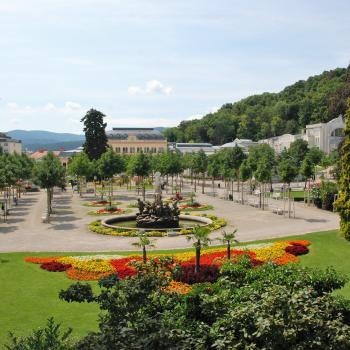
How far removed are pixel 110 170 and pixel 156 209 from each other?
28.9 meters

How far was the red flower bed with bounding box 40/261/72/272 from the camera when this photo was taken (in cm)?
2433

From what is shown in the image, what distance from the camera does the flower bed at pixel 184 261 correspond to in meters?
21.8

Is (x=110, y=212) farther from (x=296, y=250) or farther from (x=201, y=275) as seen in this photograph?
(x=201, y=275)

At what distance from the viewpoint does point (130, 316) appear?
1018 centimetres

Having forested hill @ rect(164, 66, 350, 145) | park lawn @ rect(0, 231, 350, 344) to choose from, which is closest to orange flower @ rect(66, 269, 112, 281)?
park lawn @ rect(0, 231, 350, 344)

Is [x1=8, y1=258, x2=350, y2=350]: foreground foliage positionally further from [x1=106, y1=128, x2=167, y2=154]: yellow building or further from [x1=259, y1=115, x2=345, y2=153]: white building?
[x1=106, y1=128, x2=167, y2=154]: yellow building

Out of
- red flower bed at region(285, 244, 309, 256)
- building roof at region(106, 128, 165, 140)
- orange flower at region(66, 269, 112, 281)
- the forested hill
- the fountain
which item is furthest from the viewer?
building roof at region(106, 128, 165, 140)

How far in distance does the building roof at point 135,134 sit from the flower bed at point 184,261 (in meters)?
118

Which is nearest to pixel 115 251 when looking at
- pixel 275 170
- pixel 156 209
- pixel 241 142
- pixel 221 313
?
pixel 156 209

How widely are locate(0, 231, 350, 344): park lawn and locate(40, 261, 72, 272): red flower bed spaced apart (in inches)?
13.1

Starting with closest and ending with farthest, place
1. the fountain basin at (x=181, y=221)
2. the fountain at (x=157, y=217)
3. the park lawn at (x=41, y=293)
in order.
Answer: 1. the park lawn at (x=41, y=293)
2. the fountain at (x=157, y=217)
3. the fountain basin at (x=181, y=221)

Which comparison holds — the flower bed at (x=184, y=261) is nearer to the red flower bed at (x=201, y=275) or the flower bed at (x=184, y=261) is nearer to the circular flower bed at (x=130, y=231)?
the red flower bed at (x=201, y=275)

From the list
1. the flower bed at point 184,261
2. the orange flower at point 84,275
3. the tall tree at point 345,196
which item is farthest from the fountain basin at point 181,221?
the tall tree at point 345,196

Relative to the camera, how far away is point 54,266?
24531 mm
